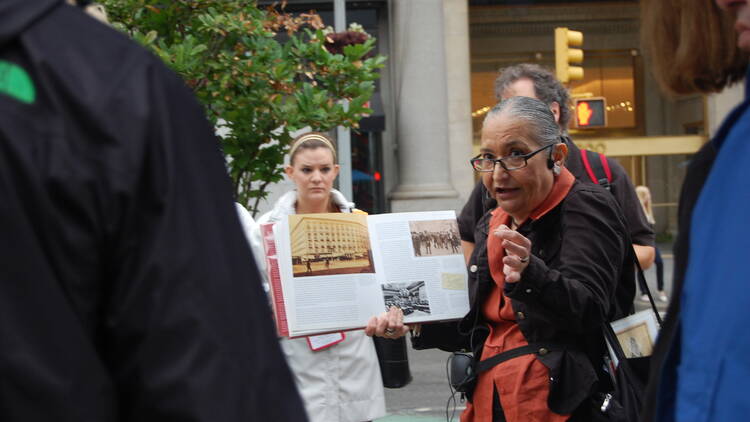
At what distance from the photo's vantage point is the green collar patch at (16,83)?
1131 mm

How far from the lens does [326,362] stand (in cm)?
471

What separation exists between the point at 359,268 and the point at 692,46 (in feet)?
7.41

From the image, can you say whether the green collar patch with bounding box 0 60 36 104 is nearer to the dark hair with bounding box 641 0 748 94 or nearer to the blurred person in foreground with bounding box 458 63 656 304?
the dark hair with bounding box 641 0 748 94

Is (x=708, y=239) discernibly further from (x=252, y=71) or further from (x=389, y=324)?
(x=252, y=71)

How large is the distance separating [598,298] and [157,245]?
2.12 meters

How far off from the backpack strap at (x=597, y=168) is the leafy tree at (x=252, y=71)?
2192 millimetres

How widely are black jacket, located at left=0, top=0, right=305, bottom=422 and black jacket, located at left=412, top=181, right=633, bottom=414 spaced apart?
6.09ft

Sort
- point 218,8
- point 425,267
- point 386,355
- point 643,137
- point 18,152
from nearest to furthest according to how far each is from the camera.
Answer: point 18,152 → point 425,267 → point 386,355 → point 218,8 → point 643,137

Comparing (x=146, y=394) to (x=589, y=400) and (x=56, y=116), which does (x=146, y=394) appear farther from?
(x=589, y=400)

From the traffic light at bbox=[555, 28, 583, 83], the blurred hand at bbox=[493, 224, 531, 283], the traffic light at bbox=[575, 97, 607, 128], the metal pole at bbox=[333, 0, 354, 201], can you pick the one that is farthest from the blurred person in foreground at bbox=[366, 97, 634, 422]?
the traffic light at bbox=[575, 97, 607, 128]

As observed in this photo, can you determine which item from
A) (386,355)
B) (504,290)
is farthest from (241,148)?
(504,290)

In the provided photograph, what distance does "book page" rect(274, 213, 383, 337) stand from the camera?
12.6 feet

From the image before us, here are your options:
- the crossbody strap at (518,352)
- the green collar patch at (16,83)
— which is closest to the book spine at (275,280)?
the crossbody strap at (518,352)

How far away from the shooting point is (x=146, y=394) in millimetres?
1155
